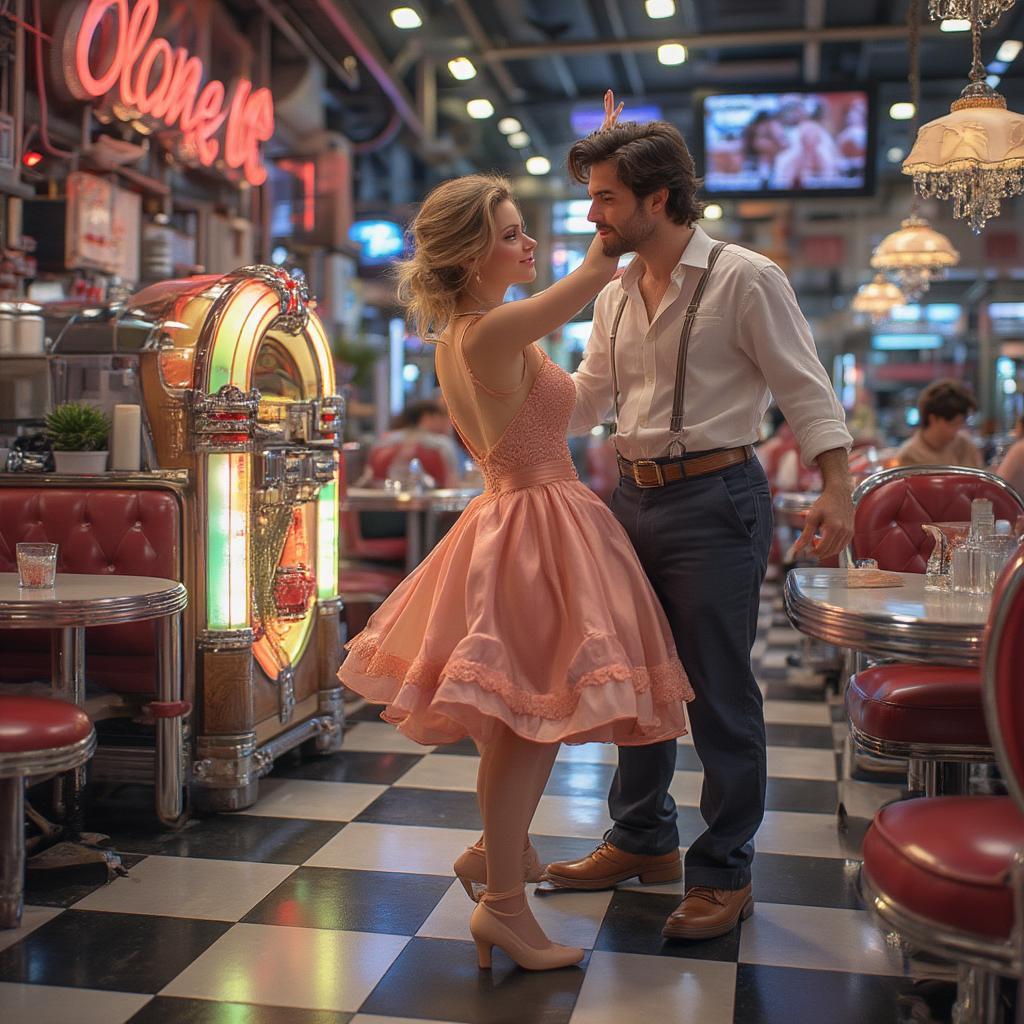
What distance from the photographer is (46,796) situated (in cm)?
346

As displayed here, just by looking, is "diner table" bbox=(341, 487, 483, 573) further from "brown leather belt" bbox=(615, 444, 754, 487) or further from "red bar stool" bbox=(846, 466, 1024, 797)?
"brown leather belt" bbox=(615, 444, 754, 487)

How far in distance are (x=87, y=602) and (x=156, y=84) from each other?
14.5 feet

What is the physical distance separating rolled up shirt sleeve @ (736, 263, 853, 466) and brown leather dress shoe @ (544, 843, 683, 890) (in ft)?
3.50

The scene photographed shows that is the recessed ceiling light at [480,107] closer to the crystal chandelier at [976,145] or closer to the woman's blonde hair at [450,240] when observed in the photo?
the crystal chandelier at [976,145]

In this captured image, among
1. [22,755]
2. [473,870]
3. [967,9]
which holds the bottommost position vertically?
[473,870]

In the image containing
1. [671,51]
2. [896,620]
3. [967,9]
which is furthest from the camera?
[671,51]

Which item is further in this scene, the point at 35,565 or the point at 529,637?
the point at 35,565

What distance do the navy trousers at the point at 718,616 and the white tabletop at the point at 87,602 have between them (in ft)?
3.65

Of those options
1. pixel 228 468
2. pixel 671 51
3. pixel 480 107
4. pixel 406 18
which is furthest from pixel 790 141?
pixel 228 468

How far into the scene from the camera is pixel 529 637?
2.37 meters

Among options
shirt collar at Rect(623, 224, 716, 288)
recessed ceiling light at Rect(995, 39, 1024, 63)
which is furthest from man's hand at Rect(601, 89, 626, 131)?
recessed ceiling light at Rect(995, 39, 1024, 63)

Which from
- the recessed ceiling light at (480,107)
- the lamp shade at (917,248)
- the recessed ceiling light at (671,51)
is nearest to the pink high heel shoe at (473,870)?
the lamp shade at (917,248)

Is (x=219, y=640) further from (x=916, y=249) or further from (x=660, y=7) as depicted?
(x=660, y=7)

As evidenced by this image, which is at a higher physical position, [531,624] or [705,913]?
[531,624]
